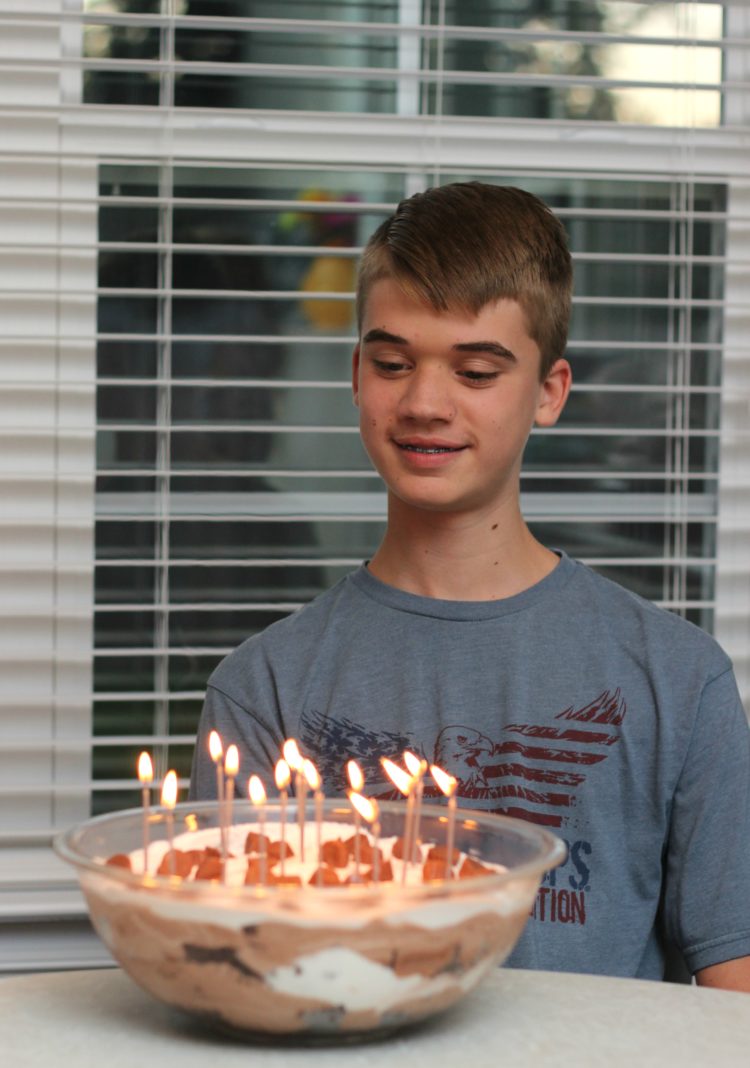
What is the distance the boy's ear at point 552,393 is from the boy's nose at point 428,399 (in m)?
0.15

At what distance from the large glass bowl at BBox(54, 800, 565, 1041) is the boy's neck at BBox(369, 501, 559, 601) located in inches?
24.2

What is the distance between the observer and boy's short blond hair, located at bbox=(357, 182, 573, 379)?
1285 millimetres

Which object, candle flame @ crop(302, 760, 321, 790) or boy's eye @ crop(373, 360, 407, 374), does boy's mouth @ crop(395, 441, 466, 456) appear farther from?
candle flame @ crop(302, 760, 321, 790)

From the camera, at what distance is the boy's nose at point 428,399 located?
126 centimetres

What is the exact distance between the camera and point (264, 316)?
1800mm

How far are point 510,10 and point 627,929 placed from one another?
1.13 m

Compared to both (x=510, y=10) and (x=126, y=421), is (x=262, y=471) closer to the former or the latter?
(x=126, y=421)

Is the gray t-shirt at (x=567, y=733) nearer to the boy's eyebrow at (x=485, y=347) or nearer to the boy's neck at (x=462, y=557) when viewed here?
the boy's neck at (x=462, y=557)

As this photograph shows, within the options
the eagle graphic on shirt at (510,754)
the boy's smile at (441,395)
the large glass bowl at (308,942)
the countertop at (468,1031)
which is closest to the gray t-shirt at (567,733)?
the eagle graphic on shirt at (510,754)

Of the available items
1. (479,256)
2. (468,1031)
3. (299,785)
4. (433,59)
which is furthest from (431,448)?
(433,59)

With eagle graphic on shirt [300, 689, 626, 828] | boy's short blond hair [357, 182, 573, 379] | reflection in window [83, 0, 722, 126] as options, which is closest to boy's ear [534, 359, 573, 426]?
boy's short blond hair [357, 182, 573, 379]

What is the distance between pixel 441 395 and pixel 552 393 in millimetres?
176

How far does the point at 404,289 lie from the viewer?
1.29m

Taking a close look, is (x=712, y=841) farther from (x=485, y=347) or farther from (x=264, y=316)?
(x=264, y=316)
